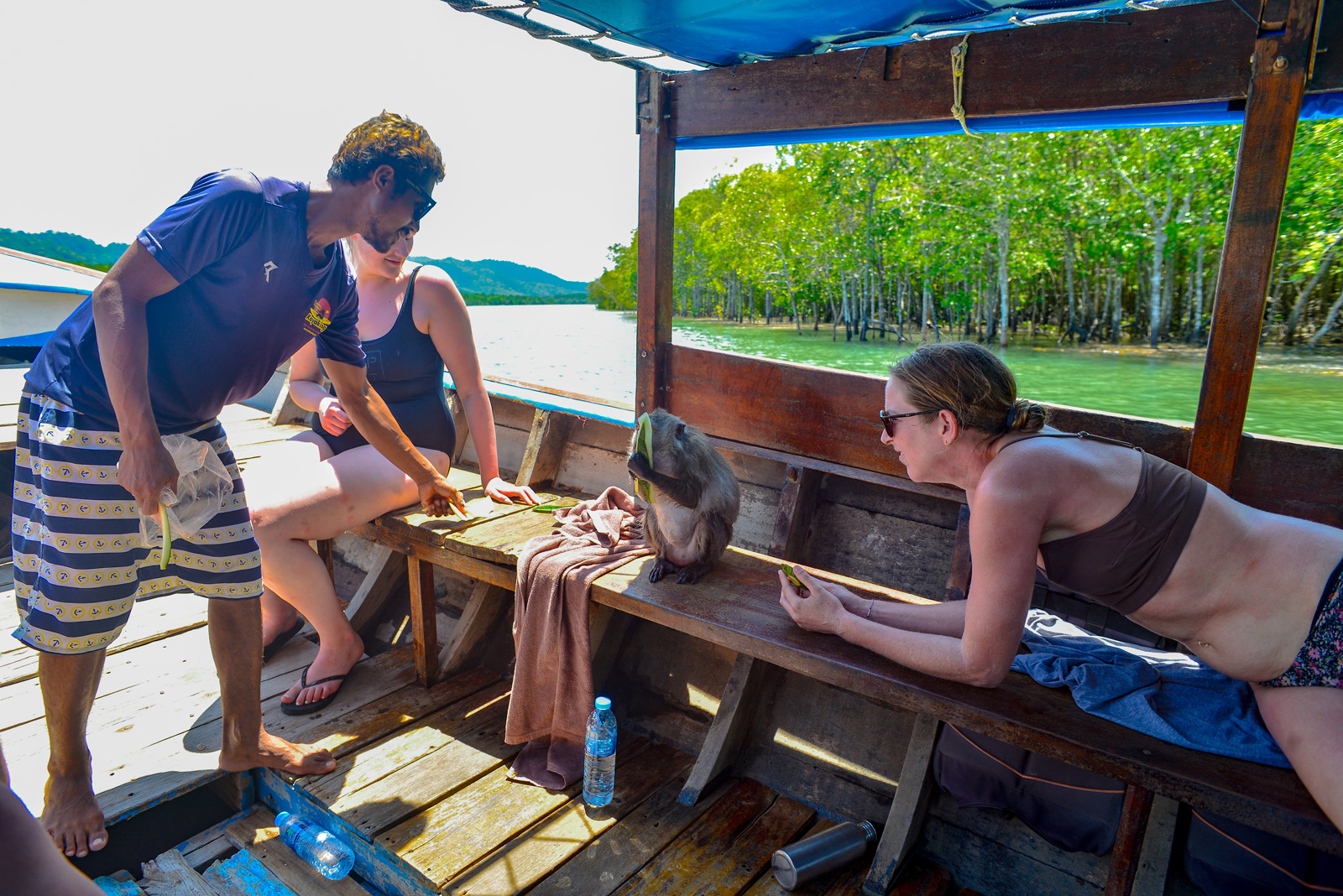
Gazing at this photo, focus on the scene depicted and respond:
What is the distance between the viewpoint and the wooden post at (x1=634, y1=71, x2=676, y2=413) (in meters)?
2.96

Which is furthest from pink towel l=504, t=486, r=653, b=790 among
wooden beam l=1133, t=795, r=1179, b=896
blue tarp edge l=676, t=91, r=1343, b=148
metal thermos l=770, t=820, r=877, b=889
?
blue tarp edge l=676, t=91, r=1343, b=148

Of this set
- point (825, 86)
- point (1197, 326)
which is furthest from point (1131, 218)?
point (825, 86)

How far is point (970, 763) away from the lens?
201cm

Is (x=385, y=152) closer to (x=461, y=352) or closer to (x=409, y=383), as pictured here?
(x=461, y=352)

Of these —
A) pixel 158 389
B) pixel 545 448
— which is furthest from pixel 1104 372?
pixel 158 389

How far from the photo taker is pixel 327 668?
9.71ft

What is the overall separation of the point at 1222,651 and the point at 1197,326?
3215 centimetres

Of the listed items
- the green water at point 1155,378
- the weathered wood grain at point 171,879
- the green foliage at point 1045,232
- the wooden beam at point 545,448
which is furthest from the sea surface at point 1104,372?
the weathered wood grain at point 171,879

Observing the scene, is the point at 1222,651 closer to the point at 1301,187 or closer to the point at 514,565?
the point at 514,565

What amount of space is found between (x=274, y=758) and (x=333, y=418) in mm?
1318

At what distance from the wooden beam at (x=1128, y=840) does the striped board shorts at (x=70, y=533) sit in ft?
8.57

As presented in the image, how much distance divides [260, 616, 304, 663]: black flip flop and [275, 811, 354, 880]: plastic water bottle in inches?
40.4

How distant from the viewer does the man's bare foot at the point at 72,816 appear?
2.12 metres

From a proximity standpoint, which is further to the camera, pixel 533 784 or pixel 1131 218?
pixel 1131 218
